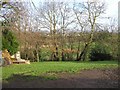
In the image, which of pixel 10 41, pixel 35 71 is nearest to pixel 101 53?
pixel 10 41

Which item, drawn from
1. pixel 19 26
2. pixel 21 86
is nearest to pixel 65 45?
pixel 19 26

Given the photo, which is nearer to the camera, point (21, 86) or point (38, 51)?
point (21, 86)

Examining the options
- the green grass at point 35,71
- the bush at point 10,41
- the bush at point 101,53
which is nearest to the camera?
the green grass at point 35,71

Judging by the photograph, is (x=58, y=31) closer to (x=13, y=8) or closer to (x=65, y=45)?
(x=65, y=45)

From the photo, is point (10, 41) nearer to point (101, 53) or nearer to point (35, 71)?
point (35, 71)

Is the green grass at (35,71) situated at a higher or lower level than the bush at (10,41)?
lower

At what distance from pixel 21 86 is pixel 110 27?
20763 mm

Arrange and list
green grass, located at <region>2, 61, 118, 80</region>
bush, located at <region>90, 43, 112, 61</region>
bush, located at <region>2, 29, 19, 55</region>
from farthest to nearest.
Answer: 1. bush, located at <region>90, 43, 112, 61</region>
2. bush, located at <region>2, 29, 19, 55</region>
3. green grass, located at <region>2, 61, 118, 80</region>

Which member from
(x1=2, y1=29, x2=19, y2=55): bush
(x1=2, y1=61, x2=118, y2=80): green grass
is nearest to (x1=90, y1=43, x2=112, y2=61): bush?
(x1=2, y1=29, x2=19, y2=55): bush

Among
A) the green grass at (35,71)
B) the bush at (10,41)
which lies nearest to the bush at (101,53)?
the bush at (10,41)

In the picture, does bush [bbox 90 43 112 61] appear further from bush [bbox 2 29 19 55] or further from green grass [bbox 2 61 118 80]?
green grass [bbox 2 61 118 80]

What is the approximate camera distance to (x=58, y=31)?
93.2 ft

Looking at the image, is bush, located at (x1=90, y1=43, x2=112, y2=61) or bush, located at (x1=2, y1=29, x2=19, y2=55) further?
bush, located at (x1=90, y1=43, x2=112, y2=61)

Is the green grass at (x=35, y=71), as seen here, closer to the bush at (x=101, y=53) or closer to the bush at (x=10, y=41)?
the bush at (x=10, y=41)
